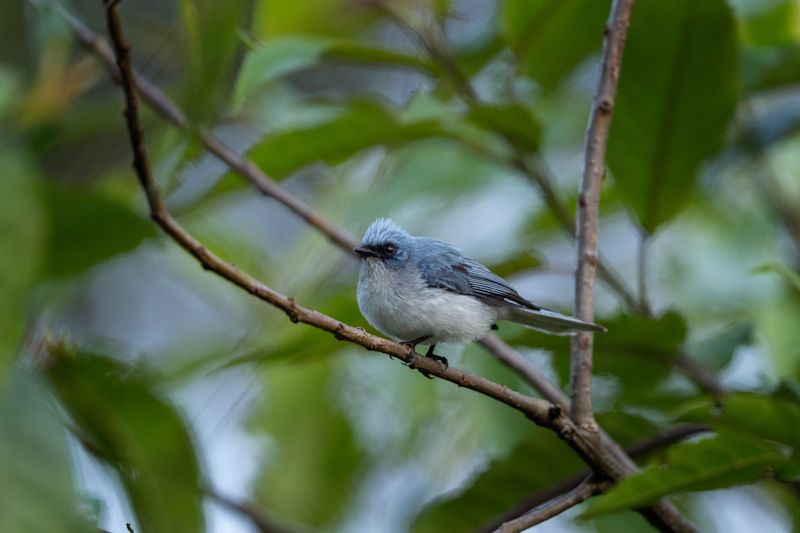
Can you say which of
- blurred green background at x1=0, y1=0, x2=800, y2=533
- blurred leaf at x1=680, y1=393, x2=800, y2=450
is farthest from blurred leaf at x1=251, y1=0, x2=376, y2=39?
blurred leaf at x1=680, y1=393, x2=800, y2=450

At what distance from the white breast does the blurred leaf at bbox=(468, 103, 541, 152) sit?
1.33 ft

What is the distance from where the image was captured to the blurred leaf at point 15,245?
1.55m

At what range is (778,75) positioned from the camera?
2.39 meters

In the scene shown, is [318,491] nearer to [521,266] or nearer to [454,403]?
[454,403]

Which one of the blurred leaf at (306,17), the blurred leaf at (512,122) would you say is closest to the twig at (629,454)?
the blurred leaf at (512,122)

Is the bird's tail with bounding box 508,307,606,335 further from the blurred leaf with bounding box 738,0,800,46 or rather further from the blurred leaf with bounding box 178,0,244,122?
the blurred leaf with bounding box 738,0,800,46

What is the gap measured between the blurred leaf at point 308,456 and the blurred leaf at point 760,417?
1272 millimetres

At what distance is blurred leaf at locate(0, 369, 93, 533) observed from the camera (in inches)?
49.5

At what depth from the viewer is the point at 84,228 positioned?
87.0 inches

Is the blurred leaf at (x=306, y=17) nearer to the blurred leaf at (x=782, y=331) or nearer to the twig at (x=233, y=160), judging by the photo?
the twig at (x=233, y=160)

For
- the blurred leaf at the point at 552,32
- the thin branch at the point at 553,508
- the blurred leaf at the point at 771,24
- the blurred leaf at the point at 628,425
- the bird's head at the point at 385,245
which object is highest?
the blurred leaf at the point at 771,24

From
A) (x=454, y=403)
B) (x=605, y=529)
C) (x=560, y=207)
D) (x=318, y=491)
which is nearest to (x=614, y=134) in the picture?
(x=560, y=207)

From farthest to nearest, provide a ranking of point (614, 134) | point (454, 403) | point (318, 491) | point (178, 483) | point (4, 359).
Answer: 1. point (454, 403)
2. point (318, 491)
3. point (614, 134)
4. point (178, 483)
5. point (4, 359)

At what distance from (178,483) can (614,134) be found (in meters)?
1.19
